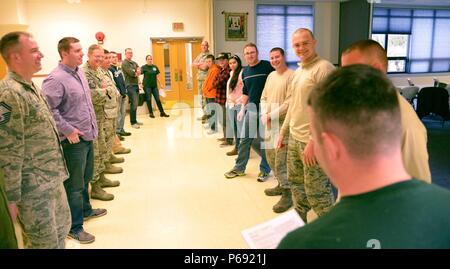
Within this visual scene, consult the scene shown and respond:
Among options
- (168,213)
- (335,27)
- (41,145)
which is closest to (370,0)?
(335,27)

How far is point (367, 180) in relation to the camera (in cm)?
75

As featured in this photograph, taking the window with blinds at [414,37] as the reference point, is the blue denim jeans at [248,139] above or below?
below

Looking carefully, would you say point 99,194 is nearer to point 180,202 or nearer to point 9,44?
point 180,202

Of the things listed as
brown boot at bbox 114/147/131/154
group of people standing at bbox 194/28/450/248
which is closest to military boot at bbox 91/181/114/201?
group of people standing at bbox 194/28/450/248

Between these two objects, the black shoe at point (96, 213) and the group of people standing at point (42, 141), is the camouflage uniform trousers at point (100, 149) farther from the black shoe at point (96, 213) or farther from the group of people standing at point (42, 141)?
the group of people standing at point (42, 141)

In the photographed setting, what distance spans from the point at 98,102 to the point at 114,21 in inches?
261

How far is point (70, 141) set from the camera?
278 cm

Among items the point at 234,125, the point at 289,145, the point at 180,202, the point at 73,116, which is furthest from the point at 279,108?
the point at 234,125

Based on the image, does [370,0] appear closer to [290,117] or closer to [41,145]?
[290,117]

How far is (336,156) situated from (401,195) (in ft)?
0.50

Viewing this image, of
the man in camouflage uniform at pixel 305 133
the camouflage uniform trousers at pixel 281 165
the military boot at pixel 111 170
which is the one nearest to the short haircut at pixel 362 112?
the man in camouflage uniform at pixel 305 133

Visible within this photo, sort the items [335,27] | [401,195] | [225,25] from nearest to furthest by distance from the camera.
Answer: [401,195] < [225,25] < [335,27]

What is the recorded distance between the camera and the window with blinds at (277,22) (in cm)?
1068

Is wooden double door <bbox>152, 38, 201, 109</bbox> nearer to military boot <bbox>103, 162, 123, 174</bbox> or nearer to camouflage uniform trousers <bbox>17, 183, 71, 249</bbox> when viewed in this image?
military boot <bbox>103, 162, 123, 174</bbox>
